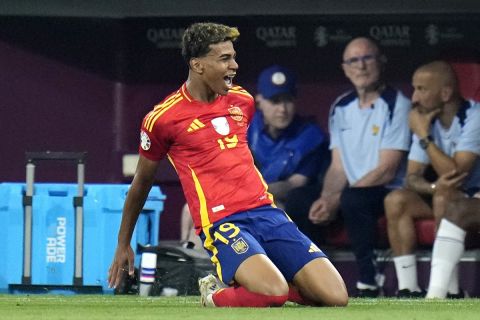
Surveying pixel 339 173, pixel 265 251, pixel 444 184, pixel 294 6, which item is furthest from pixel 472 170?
pixel 265 251

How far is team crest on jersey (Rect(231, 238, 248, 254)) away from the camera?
8.99 m

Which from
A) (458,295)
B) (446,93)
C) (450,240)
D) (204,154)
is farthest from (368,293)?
(204,154)

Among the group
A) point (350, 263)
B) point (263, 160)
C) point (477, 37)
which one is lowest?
point (350, 263)

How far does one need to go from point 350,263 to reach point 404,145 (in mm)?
1248

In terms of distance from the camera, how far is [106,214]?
13.1 m

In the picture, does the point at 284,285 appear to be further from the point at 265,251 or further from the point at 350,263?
the point at 350,263

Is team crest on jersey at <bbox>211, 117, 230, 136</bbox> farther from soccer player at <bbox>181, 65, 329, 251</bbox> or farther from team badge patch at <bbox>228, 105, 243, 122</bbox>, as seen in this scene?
soccer player at <bbox>181, 65, 329, 251</bbox>

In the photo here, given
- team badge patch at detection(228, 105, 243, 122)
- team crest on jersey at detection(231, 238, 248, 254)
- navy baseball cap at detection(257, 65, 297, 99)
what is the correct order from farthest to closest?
navy baseball cap at detection(257, 65, 297, 99) → team badge patch at detection(228, 105, 243, 122) → team crest on jersey at detection(231, 238, 248, 254)

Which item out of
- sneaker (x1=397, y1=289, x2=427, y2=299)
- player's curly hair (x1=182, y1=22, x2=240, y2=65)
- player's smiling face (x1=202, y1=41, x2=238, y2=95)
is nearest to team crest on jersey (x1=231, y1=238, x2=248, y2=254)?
player's smiling face (x1=202, y1=41, x2=238, y2=95)

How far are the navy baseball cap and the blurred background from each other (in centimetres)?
22

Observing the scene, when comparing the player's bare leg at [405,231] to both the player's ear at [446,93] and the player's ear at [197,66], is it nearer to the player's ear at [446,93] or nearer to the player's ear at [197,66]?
the player's ear at [446,93]

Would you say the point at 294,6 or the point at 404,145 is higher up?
the point at 294,6

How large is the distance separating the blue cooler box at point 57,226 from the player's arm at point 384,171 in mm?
2058

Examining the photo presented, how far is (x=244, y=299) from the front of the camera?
889 cm
